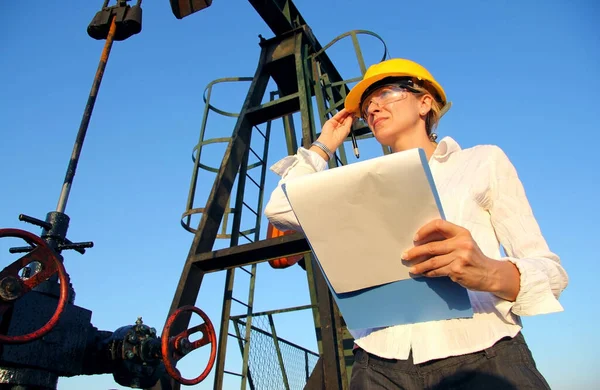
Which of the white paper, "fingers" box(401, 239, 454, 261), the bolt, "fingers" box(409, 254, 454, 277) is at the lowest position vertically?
"fingers" box(409, 254, 454, 277)

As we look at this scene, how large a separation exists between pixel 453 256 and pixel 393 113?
36.1 inches

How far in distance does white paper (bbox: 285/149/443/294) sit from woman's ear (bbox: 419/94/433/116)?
0.91 metres

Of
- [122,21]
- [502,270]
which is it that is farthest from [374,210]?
[122,21]

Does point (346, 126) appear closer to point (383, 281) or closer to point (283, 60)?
point (383, 281)

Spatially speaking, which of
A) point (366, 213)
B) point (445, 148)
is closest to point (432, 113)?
point (445, 148)

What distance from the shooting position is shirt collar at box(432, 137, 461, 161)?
1.74 m

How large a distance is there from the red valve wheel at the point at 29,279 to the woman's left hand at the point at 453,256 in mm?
1537

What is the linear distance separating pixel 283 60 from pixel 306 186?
14.5 ft

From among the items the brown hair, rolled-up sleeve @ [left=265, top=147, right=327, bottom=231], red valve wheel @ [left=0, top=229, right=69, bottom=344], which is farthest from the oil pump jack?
the brown hair

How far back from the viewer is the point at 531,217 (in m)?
1.45

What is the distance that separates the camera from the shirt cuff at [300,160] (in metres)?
2.06

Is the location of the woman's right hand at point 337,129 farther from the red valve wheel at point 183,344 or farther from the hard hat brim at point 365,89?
the red valve wheel at point 183,344

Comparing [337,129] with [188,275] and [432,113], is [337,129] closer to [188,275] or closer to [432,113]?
[432,113]

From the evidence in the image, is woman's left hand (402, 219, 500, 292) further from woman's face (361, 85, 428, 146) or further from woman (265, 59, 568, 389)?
woman's face (361, 85, 428, 146)
